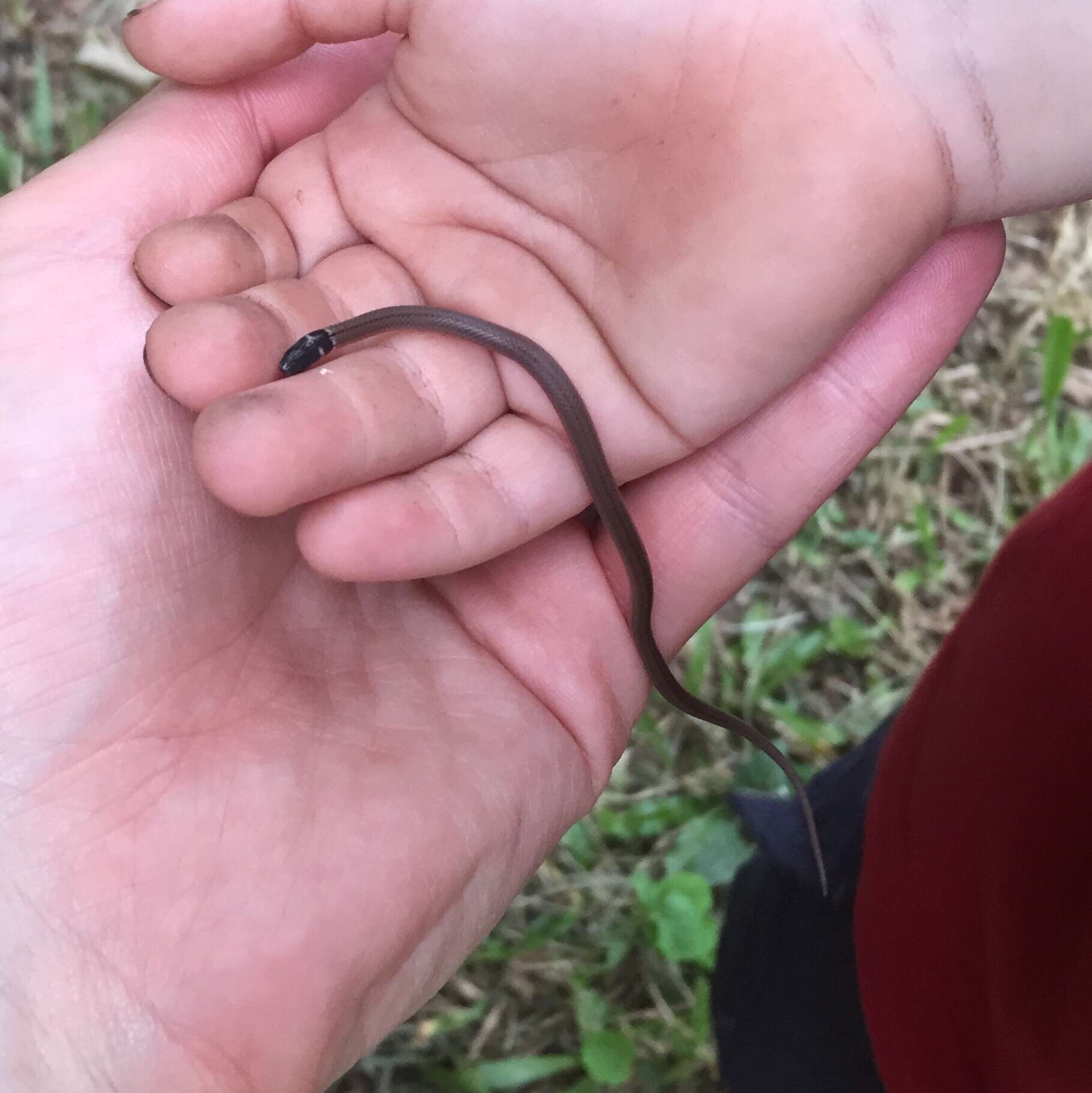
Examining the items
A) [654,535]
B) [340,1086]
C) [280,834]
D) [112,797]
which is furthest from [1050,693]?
[340,1086]

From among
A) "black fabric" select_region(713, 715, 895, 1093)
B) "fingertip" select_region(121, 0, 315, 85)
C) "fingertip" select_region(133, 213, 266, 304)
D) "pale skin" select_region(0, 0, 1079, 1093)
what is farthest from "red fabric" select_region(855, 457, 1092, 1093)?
"fingertip" select_region(121, 0, 315, 85)

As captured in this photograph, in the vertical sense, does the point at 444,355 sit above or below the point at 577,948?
above

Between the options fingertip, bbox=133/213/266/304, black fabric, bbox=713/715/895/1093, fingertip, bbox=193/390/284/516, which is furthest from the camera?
black fabric, bbox=713/715/895/1093

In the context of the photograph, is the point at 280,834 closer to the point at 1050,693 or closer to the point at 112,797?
the point at 112,797

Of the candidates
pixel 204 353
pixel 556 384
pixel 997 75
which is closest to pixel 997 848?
pixel 556 384

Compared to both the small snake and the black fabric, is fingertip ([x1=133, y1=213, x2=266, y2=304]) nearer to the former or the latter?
the small snake

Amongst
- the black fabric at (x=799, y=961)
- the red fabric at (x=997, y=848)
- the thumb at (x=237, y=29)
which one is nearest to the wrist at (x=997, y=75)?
the red fabric at (x=997, y=848)
